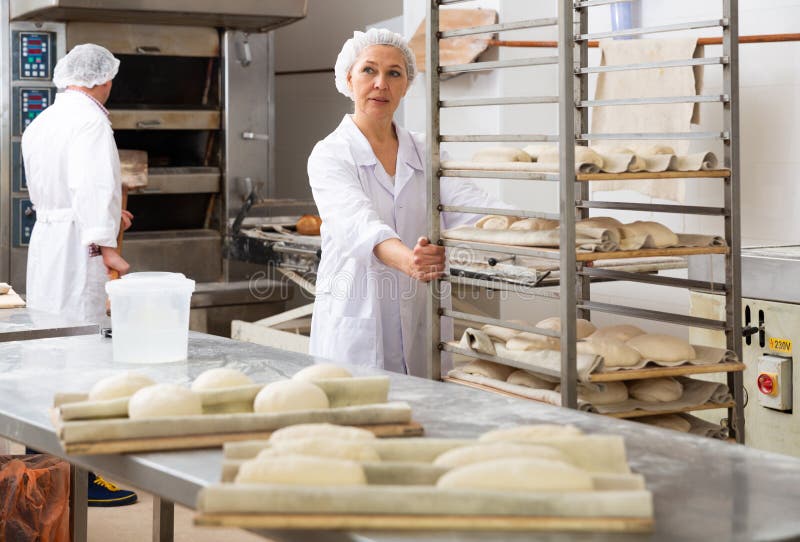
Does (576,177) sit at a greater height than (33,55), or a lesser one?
lesser

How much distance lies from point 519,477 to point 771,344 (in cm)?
197

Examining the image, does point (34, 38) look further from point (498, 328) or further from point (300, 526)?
point (300, 526)

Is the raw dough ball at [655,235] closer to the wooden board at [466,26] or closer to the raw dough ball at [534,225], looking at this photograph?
the raw dough ball at [534,225]

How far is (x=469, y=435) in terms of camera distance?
5.00 ft

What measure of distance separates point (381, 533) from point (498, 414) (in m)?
0.61

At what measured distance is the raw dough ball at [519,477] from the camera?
1114mm

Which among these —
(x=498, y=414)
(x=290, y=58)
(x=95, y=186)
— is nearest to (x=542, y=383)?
(x=498, y=414)

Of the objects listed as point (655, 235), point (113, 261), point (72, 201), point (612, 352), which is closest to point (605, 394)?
point (612, 352)

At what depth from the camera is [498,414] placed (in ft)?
5.44

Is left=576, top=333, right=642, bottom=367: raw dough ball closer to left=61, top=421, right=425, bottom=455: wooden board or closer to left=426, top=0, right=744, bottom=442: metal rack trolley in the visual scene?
left=426, top=0, right=744, bottom=442: metal rack trolley

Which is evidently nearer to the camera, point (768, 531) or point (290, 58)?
point (768, 531)

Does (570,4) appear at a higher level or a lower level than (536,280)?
higher

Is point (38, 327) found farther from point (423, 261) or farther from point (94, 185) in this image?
point (94, 185)

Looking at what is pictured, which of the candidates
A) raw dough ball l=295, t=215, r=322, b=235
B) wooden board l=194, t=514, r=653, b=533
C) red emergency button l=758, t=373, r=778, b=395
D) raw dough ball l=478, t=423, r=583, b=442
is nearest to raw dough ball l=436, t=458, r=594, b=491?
wooden board l=194, t=514, r=653, b=533
